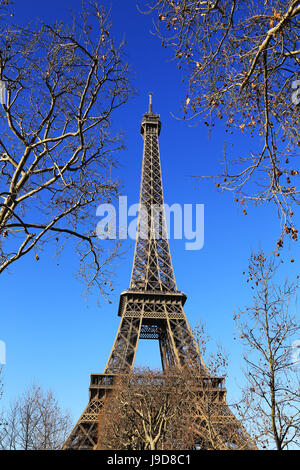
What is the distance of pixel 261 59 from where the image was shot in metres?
5.89

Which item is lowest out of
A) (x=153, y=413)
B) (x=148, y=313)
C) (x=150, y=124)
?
(x=153, y=413)

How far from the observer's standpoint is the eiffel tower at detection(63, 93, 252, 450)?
117 ft

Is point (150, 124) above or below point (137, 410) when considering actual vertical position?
above

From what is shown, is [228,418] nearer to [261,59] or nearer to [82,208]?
[82,208]

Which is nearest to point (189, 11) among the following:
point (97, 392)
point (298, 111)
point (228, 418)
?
point (298, 111)

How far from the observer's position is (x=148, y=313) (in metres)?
42.5

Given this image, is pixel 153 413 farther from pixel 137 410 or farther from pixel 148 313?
pixel 148 313

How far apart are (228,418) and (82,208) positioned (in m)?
23.9

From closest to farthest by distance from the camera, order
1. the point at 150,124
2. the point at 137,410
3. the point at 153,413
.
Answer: the point at 137,410 → the point at 153,413 → the point at 150,124

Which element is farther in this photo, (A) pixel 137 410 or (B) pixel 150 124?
(B) pixel 150 124

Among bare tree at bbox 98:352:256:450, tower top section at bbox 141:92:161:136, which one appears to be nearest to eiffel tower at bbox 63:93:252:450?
bare tree at bbox 98:352:256:450

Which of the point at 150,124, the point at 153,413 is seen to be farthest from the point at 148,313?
the point at 150,124

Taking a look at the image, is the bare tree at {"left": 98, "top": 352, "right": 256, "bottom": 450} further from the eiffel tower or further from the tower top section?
the tower top section

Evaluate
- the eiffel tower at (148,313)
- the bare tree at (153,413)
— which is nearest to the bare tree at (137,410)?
the bare tree at (153,413)
